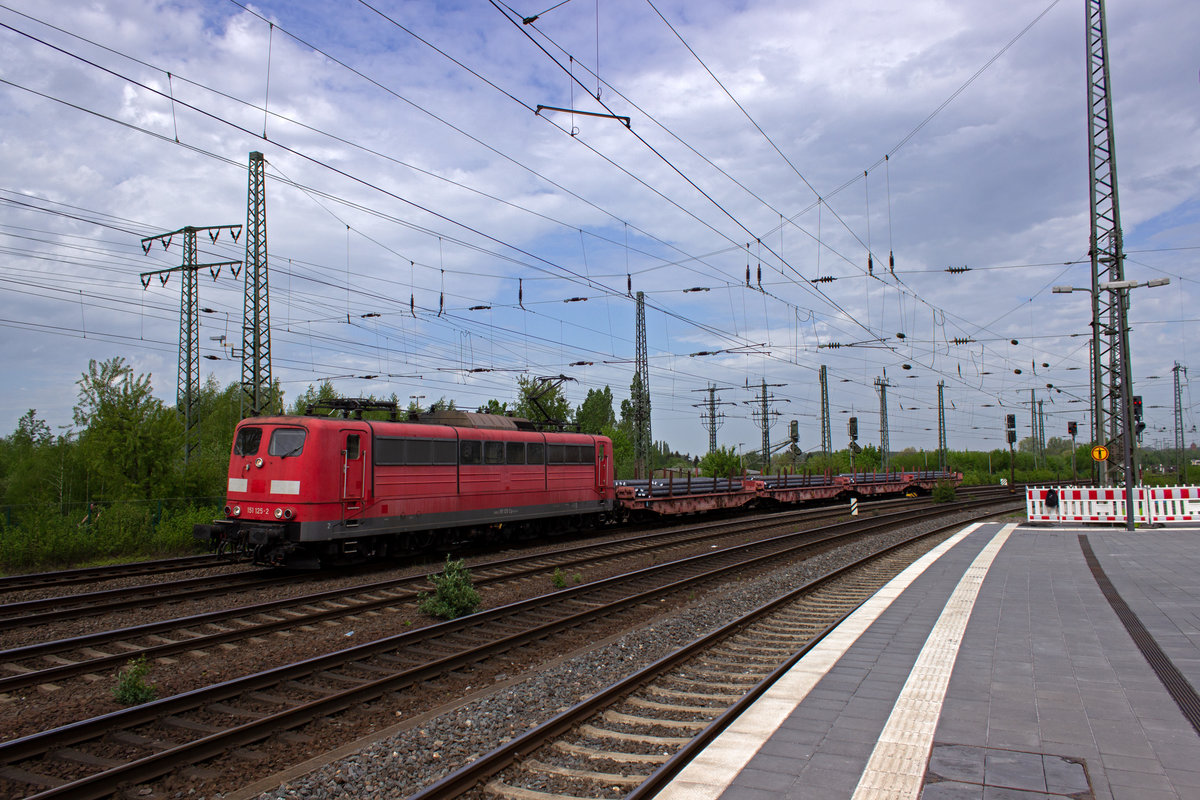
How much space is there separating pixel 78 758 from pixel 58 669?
8.94ft

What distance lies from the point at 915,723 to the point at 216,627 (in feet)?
29.6

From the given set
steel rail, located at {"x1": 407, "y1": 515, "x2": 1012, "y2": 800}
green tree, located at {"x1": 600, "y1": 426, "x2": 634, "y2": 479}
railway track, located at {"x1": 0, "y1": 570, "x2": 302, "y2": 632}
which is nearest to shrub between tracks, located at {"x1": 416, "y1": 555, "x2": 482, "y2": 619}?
steel rail, located at {"x1": 407, "y1": 515, "x2": 1012, "y2": 800}

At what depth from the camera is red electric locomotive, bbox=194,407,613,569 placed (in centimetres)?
1371

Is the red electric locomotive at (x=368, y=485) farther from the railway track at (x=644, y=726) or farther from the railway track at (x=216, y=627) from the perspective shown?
the railway track at (x=644, y=726)

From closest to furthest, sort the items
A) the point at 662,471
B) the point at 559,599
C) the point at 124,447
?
the point at 559,599 → the point at 124,447 → the point at 662,471

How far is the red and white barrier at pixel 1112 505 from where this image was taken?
21547 millimetres

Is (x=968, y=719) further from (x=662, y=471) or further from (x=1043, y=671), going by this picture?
(x=662, y=471)

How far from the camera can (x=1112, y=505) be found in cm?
2195

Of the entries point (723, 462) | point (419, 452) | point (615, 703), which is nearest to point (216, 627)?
point (615, 703)

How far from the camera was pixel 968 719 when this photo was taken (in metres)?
5.34

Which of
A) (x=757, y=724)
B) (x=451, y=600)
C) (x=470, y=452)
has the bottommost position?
(x=451, y=600)

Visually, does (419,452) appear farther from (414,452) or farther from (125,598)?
(125,598)

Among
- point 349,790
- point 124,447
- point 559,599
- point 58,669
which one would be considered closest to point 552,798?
point 349,790

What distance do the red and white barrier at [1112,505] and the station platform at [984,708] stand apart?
1362 cm
